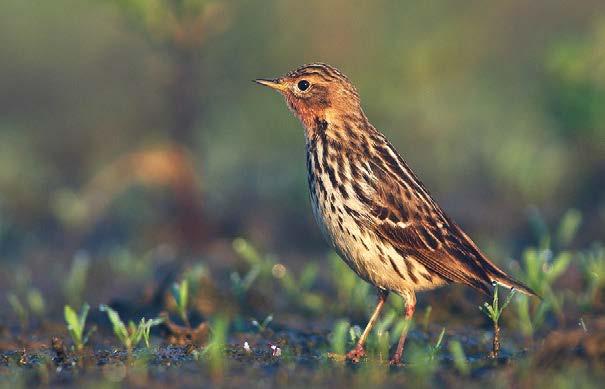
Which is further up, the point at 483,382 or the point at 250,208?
the point at 250,208

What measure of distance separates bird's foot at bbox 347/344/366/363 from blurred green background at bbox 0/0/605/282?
299 cm

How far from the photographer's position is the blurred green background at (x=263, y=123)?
34.8ft

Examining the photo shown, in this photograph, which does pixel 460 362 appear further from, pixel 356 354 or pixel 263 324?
pixel 263 324

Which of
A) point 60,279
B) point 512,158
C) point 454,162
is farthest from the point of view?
point 454,162

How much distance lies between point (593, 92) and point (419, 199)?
164 inches

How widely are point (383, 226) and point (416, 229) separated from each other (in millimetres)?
267

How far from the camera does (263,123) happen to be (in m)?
15.4

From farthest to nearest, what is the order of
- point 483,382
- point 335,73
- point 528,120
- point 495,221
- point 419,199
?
point 528,120
point 495,221
point 335,73
point 419,199
point 483,382

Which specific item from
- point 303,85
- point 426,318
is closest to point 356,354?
point 426,318

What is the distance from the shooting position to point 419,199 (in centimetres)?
758

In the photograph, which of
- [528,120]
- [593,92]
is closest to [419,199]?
[593,92]

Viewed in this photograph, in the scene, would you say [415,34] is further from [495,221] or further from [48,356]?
[48,356]

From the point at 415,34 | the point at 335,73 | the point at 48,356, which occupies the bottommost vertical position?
the point at 48,356

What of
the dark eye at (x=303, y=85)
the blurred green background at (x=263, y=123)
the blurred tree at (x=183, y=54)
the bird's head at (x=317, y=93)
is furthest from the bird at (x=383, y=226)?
the blurred tree at (x=183, y=54)
